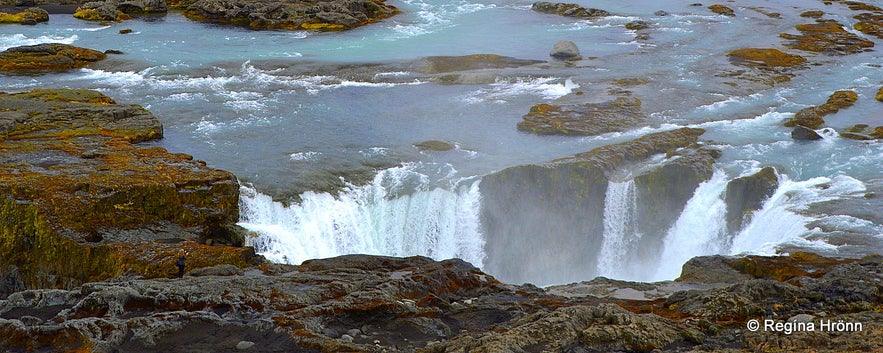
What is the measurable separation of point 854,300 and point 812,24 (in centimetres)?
4279

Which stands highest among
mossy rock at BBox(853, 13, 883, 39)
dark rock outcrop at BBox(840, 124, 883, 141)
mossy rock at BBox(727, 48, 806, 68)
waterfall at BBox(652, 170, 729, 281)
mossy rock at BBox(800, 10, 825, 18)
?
mossy rock at BBox(800, 10, 825, 18)

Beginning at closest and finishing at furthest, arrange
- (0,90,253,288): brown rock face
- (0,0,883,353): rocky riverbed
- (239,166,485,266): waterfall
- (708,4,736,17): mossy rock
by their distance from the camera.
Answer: (0,0,883,353): rocky riverbed
(0,90,253,288): brown rock face
(239,166,485,266): waterfall
(708,4,736,17): mossy rock

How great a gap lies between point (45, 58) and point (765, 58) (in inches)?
1541

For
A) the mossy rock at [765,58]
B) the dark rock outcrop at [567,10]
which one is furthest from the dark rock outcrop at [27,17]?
the mossy rock at [765,58]

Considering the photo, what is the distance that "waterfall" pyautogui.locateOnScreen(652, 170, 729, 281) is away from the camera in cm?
2948

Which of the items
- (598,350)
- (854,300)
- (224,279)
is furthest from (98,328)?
A: (854,300)

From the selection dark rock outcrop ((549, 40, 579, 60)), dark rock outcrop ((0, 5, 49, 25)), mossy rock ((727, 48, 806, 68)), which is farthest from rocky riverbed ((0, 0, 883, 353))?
dark rock outcrop ((0, 5, 49, 25))

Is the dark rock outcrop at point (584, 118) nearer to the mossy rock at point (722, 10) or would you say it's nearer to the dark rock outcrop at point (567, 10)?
the dark rock outcrop at point (567, 10)

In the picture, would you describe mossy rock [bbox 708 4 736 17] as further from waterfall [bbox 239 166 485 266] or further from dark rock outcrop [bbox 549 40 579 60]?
waterfall [bbox 239 166 485 266]

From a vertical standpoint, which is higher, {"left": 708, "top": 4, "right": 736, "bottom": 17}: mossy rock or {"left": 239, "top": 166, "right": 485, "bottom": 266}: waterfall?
{"left": 708, "top": 4, "right": 736, "bottom": 17}: mossy rock

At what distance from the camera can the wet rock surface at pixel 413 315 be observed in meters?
15.8

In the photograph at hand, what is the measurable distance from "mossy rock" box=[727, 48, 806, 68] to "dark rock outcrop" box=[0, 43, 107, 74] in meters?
35.5

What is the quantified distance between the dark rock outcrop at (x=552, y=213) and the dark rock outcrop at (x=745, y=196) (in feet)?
4.83

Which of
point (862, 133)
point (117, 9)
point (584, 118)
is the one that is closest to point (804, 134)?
point (862, 133)
